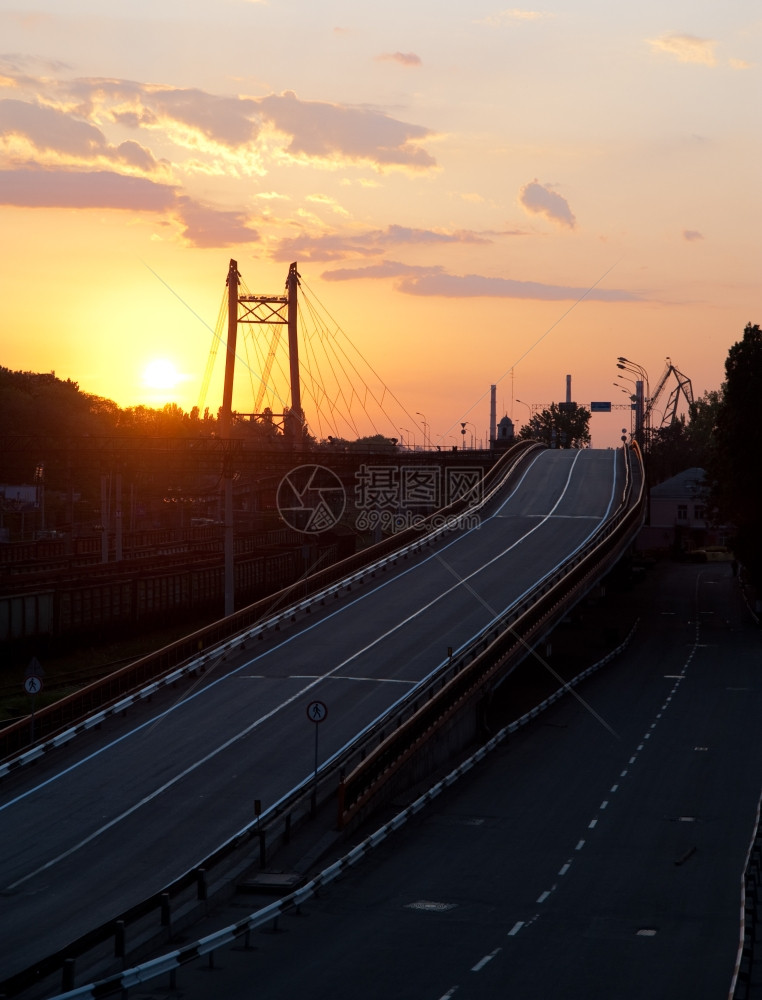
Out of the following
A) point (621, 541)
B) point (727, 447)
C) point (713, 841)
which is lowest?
point (713, 841)

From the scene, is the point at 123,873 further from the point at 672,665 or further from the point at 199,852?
the point at 672,665

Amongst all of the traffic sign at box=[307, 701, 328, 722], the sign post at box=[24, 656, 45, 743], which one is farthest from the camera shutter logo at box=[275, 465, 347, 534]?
the traffic sign at box=[307, 701, 328, 722]

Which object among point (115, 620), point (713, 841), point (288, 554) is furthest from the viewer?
point (288, 554)

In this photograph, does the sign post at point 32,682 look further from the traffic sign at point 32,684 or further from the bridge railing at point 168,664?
the bridge railing at point 168,664

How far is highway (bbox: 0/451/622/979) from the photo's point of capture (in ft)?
81.0

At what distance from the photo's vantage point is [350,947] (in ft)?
71.1

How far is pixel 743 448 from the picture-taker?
78625 mm

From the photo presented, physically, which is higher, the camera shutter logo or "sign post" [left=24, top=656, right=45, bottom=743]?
the camera shutter logo

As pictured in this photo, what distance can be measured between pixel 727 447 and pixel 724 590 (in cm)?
1553

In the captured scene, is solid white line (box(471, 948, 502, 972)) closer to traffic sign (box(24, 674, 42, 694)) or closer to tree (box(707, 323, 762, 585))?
traffic sign (box(24, 674, 42, 694))

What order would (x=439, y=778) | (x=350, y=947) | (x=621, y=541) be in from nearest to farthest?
(x=350, y=947)
(x=439, y=778)
(x=621, y=541)

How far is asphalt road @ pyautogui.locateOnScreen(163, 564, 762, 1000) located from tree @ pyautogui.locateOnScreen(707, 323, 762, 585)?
33199 millimetres

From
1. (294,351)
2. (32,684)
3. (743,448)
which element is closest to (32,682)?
(32,684)

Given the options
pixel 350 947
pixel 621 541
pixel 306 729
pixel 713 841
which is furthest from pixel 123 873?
pixel 621 541
